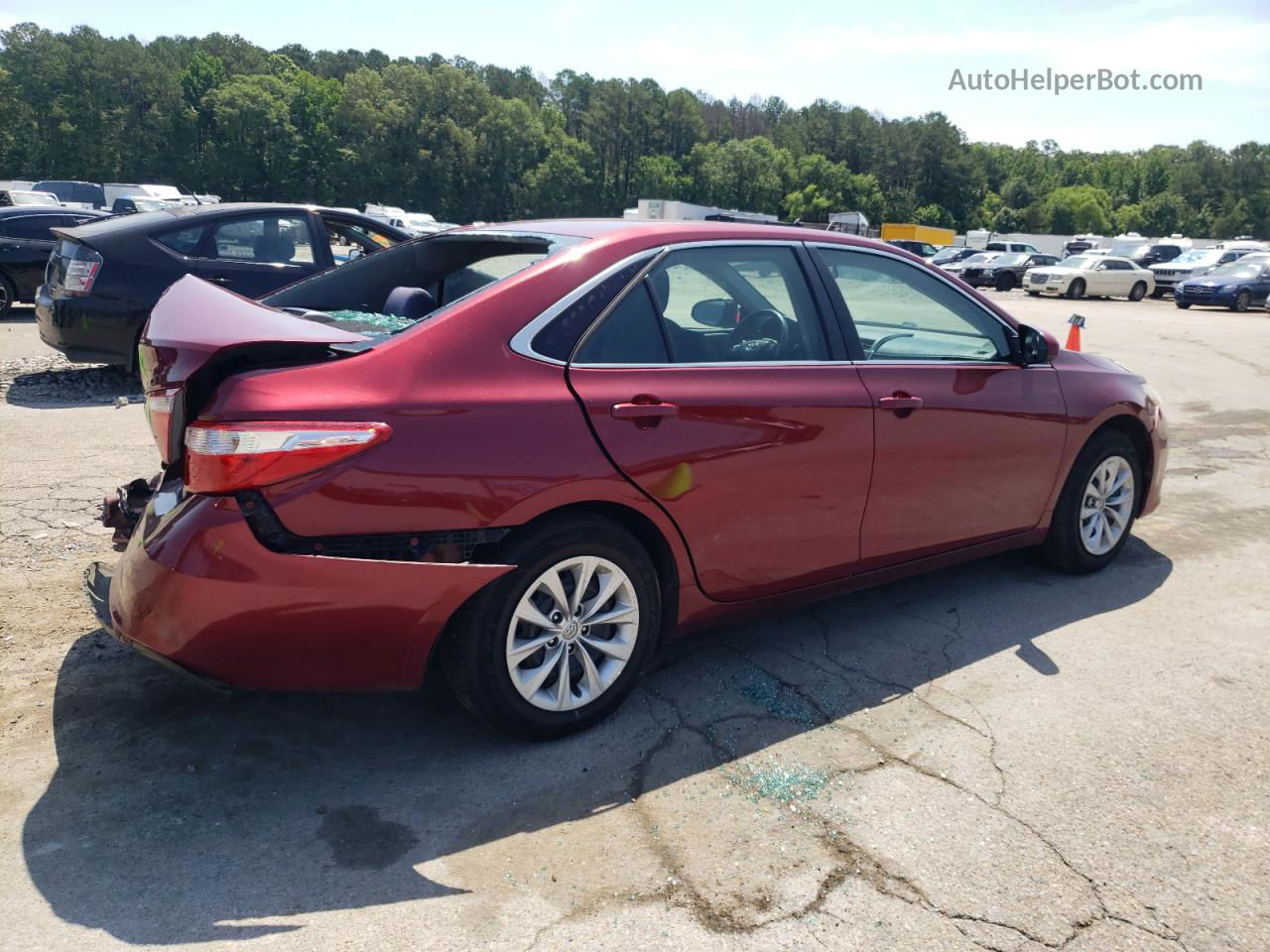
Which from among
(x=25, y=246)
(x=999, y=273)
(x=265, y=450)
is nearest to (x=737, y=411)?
(x=265, y=450)

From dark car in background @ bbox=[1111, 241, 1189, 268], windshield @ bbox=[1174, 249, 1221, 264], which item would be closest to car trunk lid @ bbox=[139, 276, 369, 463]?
windshield @ bbox=[1174, 249, 1221, 264]

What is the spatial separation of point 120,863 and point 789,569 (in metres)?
2.32

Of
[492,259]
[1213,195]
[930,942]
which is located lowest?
[930,942]

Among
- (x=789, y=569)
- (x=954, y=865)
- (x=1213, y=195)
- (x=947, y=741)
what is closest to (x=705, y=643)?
(x=789, y=569)

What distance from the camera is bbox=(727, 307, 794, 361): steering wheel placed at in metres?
3.61

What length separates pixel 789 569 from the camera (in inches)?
146

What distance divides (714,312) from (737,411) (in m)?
0.48

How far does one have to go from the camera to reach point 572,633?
319 cm

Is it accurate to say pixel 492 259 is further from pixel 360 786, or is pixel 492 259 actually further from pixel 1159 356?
pixel 1159 356

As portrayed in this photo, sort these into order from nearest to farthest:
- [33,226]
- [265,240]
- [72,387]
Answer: [265,240]
[72,387]
[33,226]

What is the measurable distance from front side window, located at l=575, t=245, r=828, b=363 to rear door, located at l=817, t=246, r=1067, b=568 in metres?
0.22

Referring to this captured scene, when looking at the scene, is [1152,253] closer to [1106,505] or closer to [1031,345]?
[1106,505]

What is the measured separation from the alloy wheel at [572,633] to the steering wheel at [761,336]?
96 centimetres

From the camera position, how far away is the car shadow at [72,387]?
804cm
